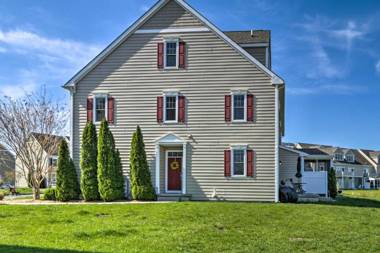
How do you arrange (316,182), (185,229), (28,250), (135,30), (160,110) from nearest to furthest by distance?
(28,250), (185,229), (160,110), (135,30), (316,182)

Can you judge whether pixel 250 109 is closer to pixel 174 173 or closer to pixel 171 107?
pixel 171 107

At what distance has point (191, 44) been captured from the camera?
22688 millimetres

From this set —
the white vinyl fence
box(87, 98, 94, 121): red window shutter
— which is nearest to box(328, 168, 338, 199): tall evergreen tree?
the white vinyl fence

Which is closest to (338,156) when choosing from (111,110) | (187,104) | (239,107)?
(239,107)

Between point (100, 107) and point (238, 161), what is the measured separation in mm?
6991

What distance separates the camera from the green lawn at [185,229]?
10.1 metres

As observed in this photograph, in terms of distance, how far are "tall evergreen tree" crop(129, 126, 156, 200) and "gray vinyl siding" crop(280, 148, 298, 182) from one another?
22.7 ft

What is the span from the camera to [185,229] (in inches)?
474

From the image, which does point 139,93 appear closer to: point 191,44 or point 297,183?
point 191,44

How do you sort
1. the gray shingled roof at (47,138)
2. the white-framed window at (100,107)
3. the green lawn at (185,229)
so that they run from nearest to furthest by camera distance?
the green lawn at (185,229), the white-framed window at (100,107), the gray shingled roof at (47,138)

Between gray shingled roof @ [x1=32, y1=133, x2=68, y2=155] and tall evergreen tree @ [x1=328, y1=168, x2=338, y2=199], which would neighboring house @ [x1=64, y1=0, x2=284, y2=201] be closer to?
gray shingled roof @ [x1=32, y1=133, x2=68, y2=155]

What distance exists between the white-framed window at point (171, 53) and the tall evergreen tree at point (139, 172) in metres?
3.44

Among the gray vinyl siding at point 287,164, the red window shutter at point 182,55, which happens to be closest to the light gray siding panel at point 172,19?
the red window shutter at point 182,55

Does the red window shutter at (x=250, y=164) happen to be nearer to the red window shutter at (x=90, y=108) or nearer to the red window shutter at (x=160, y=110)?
the red window shutter at (x=160, y=110)
